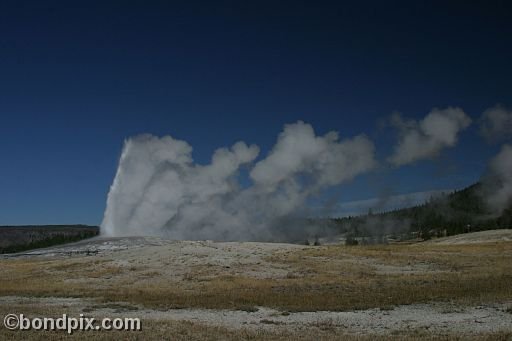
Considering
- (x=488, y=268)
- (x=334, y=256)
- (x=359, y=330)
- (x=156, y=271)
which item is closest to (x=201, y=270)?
(x=156, y=271)

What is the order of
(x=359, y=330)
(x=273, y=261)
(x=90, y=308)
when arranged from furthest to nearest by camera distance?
(x=273, y=261) < (x=90, y=308) < (x=359, y=330)

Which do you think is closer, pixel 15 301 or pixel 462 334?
pixel 462 334

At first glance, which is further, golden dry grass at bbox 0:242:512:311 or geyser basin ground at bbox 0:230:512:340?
golden dry grass at bbox 0:242:512:311

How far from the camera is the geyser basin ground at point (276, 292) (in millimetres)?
25125

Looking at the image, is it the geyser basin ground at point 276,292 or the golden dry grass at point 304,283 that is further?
the golden dry grass at point 304,283

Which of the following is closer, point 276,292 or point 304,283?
point 276,292

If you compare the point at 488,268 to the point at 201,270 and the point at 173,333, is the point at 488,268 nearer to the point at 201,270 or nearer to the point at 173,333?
the point at 201,270

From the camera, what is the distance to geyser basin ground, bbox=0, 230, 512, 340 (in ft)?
82.4

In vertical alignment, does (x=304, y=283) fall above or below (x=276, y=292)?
above

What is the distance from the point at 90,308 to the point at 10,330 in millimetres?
11137

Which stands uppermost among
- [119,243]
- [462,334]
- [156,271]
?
Answer: [119,243]

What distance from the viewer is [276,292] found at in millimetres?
41719

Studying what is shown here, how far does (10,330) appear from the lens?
22.3 meters

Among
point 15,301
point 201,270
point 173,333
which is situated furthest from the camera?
point 201,270
